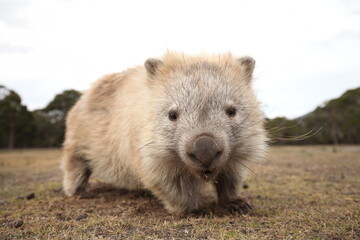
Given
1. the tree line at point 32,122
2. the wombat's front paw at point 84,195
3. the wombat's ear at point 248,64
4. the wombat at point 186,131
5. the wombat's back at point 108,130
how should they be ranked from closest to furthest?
the wombat at point 186,131, the wombat's ear at point 248,64, the wombat's back at point 108,130, the wombat's front paw at point 84,195, the tree line at point 32,122

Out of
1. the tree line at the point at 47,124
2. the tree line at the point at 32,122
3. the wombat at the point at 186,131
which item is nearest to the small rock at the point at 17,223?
the wombat at the point at 186,131

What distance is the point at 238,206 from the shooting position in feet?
11.3

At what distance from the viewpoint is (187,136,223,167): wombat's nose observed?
247cm

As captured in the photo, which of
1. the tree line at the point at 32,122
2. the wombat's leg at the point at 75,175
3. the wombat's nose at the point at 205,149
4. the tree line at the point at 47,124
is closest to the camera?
the wombat's nose at the point at 205,149

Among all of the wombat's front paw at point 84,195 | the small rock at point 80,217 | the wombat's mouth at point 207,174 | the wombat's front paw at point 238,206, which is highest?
the wombat's mouth at point 207,174

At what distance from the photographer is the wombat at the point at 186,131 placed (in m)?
2.74

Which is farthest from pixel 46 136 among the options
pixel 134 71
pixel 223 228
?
pixel 223 228

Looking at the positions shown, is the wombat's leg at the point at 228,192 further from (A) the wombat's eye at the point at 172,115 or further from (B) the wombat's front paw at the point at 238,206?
(A) the wombat's eye at the point at 172,115

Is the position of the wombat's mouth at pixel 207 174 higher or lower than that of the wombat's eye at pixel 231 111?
lower

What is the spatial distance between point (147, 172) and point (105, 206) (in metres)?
0.93

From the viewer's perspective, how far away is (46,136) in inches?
1291

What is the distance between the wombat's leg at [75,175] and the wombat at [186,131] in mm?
569

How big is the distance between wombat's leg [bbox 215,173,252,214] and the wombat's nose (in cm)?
105

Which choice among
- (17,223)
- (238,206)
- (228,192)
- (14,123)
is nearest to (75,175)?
(17,223)
